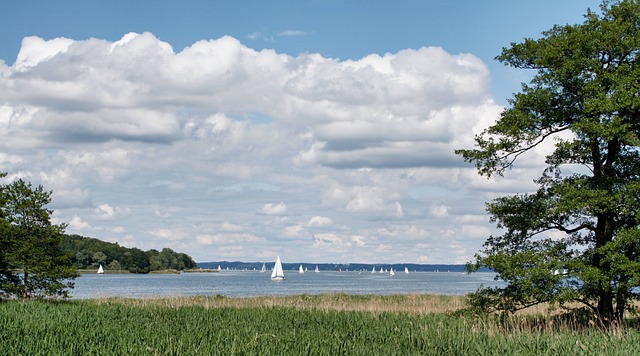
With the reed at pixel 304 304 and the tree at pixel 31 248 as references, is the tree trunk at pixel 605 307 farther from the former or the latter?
the tree at pixel 31 248

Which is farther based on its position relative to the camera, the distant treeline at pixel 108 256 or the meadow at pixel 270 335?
the distant treeline at pixel 108 256

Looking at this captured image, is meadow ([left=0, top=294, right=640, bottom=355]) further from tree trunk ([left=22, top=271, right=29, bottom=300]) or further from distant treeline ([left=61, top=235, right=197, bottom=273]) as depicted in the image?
distant treeline ([left=61, top=235, right=197, bottom=273])

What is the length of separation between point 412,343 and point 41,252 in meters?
21.7

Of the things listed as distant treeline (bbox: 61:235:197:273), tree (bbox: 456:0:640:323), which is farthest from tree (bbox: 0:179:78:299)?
distant treeline (bbox: 61:235:197:273)

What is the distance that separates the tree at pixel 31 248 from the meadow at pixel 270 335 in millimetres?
6829

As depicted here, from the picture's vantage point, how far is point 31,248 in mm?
30703

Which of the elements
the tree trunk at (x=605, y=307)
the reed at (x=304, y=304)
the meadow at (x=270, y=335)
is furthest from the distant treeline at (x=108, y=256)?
the tree trunk at (x=605, y=307)

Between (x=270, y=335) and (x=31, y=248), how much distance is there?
62.4ft

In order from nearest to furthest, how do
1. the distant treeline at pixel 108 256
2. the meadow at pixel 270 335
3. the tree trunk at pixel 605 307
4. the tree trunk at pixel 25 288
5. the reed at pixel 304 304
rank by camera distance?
the meadow at pixel 270 335 < the tree trunk at pixel 605 307 < the reed at pixel 304 304 < the tree trunk at pixel 25 288 < the distant treeline at pixel 108 256

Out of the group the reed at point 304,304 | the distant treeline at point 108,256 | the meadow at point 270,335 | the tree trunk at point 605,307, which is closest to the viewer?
the meadow at point 270,335

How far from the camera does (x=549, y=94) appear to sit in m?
20.9

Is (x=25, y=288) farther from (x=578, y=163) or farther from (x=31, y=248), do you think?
(x=578, y=163)

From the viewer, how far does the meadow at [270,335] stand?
13758 millimetres

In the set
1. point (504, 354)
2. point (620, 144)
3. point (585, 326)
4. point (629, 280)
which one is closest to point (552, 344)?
point (504, 354)
